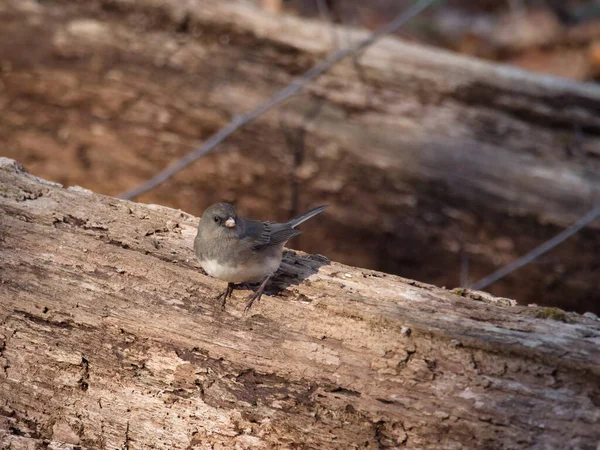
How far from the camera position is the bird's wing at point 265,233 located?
97.5 inches

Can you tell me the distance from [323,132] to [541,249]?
163 centimetres

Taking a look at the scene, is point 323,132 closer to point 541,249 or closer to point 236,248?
point 541,249

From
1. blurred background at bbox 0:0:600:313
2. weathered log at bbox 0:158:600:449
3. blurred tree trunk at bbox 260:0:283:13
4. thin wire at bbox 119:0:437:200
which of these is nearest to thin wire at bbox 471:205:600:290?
blurred background at bbox 0:0:600:313

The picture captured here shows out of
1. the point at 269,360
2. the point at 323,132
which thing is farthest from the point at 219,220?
the point at 323,132

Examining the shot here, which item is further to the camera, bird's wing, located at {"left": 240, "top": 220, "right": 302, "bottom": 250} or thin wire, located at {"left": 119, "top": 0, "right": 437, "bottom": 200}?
thin wire, located at {"left": 119, "top": 0, "right": 437, "bottom": 200}

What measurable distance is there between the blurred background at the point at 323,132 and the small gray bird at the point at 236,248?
1743 mm

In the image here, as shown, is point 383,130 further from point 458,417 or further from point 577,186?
point 458,417

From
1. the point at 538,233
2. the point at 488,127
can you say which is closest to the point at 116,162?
the point at 488,127

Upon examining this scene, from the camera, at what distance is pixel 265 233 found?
254 centimetres

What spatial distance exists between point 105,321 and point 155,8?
2804 mm

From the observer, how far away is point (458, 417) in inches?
82.6

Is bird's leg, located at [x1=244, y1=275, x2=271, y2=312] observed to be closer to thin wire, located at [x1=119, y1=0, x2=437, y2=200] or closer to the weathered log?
the weathered log

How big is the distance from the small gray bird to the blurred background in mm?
1743

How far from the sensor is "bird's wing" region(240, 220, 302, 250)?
2477 mm
